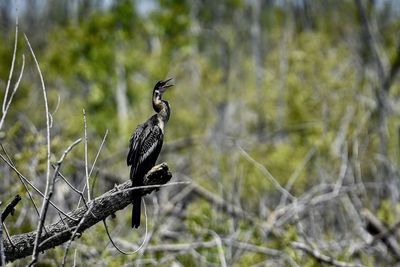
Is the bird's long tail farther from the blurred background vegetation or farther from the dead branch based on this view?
the blurred background vegetation

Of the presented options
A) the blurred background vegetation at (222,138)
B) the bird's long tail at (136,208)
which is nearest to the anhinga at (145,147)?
the bird's long tail at (136,208)

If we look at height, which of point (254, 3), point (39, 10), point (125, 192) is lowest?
point (125, 192)

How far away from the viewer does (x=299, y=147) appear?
13.3m

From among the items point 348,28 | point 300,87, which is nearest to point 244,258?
point 300,87

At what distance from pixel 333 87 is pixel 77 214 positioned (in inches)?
456

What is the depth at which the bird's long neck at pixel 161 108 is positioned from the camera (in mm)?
3326

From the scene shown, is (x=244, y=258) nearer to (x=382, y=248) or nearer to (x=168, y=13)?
(x=382, y=248)

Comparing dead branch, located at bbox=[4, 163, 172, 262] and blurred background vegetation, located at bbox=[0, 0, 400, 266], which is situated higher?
blurred background vegetation, located at bbox=[0, 0, 400, 266]

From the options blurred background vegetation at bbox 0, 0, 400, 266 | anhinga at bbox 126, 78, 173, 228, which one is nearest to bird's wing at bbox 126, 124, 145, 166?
anhinga at bbox 126, 78, 173, 228

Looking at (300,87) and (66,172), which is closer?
(66,172)

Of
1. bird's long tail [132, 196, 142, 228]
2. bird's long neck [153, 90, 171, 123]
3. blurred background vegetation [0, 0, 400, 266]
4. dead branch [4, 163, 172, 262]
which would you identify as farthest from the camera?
blurred background vegetation [0, 0, 400, 266]

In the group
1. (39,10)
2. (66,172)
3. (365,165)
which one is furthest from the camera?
(39,10)

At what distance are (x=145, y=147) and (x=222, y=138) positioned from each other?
9.74 m

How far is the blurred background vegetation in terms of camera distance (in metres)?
6.78
